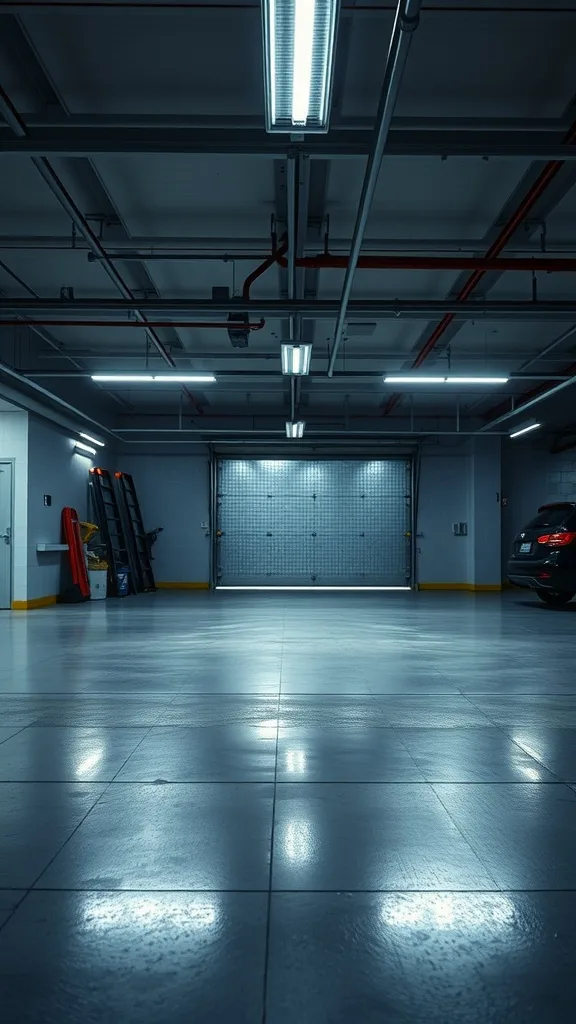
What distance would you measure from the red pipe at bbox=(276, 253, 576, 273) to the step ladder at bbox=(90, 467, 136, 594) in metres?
8.69

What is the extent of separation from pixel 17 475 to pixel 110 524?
4.24 m

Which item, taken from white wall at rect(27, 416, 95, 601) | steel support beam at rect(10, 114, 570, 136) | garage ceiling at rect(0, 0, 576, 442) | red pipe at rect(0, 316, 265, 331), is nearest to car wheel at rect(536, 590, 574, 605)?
garage ceiling at rect(0, 0, 576, 442)

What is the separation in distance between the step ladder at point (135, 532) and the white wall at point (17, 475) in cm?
446

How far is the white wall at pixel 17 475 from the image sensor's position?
11.5 metres

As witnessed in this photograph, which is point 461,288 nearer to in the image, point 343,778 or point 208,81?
point 208,81

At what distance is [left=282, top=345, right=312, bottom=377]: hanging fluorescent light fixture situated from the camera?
923 centimetres

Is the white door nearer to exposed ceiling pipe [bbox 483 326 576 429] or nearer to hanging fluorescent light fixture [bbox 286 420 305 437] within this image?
hanging fluorescent light fixture [bbox 286 420 305 437]

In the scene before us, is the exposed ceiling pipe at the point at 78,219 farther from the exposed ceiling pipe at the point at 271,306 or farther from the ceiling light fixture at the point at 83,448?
the ceiling light fixture at the point at 83,448

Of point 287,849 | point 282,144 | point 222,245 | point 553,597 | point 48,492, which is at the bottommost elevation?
point 553,597

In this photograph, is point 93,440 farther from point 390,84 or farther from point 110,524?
point 390,84

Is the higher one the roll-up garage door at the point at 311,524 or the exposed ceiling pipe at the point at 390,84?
the exposed ceiling pipe at the point at 390,84

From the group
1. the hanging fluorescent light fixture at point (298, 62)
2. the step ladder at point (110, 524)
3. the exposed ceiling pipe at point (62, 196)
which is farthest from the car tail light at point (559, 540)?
the step ladder at point (110, 524)

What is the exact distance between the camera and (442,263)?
720 centimetres

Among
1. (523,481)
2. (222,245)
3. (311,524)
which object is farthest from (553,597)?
(222,245)
